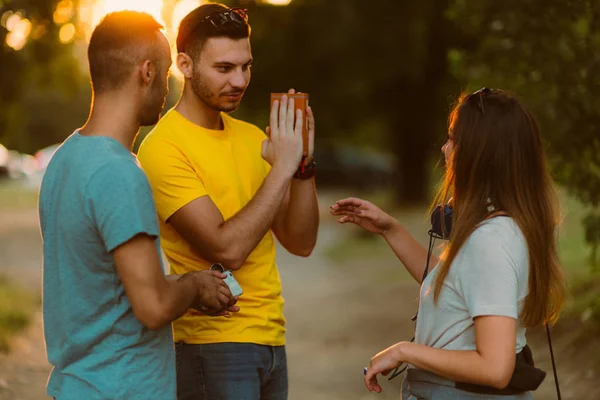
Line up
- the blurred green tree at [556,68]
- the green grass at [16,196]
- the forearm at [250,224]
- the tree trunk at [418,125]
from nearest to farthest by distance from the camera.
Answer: the forearm at [250,224] → the blurred green tree at [556,68] → the tree trunk at [418,125] → the green grass at [16,196]

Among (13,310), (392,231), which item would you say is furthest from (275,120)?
(13,310)

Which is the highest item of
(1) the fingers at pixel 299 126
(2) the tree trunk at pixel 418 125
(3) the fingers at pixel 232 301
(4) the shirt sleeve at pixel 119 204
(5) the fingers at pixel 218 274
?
(1) the fingers at pixel 299 126

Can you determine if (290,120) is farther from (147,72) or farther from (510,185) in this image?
(510,185)

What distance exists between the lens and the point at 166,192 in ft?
10.6

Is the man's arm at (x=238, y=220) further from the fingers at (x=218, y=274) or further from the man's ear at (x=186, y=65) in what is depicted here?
the man's ear at (x=186, y=65)

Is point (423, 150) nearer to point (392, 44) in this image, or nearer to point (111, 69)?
point (392, 44)

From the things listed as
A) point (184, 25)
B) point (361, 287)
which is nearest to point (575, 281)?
point (361, 287)

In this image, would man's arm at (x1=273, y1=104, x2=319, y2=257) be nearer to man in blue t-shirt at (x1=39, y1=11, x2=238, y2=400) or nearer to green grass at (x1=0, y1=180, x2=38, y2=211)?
man in blue t-shirt at (x1=39, y1=11, x2=238, y2=400)

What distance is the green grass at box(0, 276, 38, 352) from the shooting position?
9664 millimetres

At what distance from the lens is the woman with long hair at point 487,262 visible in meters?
2.63

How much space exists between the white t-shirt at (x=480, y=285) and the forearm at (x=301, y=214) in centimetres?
89

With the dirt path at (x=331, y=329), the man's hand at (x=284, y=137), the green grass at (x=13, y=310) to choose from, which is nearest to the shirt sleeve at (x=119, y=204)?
the man's hand at (x=284, y=137)

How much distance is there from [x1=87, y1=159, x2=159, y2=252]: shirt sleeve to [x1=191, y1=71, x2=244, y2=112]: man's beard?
0.85 m

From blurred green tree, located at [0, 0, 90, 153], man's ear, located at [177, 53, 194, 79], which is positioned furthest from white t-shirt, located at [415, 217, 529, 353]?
blurred green tree, located at [0, 0, 90, 153]
